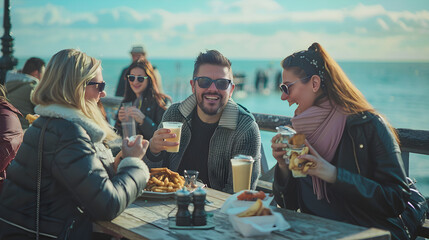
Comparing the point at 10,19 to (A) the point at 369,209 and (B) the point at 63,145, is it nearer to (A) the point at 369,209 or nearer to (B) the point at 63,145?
(B) the point at 63,145

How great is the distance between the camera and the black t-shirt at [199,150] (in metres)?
4.53

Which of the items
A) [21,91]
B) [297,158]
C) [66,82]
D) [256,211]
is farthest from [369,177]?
[21,91]

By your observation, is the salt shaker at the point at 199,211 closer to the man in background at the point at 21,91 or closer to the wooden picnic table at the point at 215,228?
the wooden picnic table at the point at 215,228

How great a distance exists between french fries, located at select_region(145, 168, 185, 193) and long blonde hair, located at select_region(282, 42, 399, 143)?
115 cm

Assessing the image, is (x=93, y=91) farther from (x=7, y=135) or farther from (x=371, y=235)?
(x=371, y=235)

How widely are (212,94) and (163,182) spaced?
117 centimetres

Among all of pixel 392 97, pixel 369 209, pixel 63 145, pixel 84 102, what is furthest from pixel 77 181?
pixel 392 97

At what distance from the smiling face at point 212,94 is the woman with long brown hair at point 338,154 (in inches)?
35.4

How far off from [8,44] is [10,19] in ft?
1.68

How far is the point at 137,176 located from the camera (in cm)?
302

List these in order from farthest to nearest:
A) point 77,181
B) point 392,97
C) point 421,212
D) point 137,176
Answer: point 392,97, point 421,212, point 137,176, point 77,181

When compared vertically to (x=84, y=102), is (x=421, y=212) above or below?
below

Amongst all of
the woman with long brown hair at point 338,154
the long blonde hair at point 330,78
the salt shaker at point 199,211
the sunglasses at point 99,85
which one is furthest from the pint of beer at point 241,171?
the sunglasses at point 99,85

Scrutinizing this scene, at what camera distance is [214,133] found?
14.6 ft
